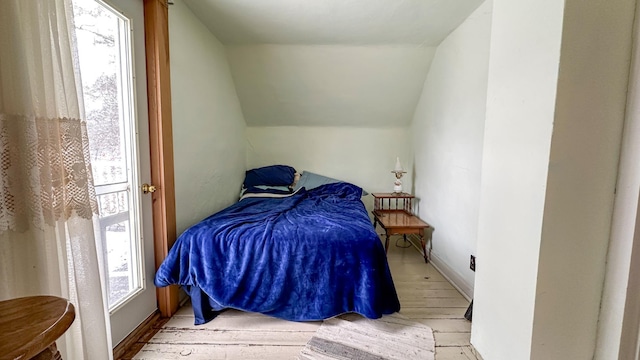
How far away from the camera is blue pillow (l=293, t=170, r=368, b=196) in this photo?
10.6 ft

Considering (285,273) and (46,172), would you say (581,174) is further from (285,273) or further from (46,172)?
(46,172)

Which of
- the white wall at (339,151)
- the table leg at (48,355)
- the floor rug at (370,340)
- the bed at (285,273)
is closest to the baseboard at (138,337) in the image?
the bed at (285,273)

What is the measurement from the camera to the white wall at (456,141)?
1.90 m

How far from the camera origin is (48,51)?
83 centimetres

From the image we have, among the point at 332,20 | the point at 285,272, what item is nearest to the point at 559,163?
the point at 285,272

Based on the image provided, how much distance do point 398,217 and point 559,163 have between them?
1.99m

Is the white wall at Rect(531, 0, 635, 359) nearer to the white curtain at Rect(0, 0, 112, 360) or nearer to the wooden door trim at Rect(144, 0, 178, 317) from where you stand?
the white curtain at Rect(0, 0, 112, 360)

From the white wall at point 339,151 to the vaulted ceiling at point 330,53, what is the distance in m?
0.12

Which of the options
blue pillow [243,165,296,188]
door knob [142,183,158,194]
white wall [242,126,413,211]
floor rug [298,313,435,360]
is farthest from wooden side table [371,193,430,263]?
door knob [142,183,158,194]

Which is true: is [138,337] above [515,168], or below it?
below

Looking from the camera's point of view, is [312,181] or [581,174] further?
[312,181]

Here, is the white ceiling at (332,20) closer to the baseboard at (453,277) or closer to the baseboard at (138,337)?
the baseboard at (453,277)

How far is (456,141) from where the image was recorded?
7.25ft

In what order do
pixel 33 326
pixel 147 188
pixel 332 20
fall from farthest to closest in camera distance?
pixel 332 20 < pixel 147 188 < pixel 33 326
